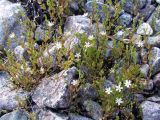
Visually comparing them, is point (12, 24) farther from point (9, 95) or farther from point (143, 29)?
point (143, 29)

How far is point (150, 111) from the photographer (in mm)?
3945

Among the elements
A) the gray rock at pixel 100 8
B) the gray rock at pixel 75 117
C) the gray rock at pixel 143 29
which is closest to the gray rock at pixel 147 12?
the gray rock at pixel 143 29

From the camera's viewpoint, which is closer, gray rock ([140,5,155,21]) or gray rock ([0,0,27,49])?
gray rock ([0,0,27,49])

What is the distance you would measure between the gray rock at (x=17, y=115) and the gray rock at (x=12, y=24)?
1008 mm

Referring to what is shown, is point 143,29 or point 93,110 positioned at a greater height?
point 143,29

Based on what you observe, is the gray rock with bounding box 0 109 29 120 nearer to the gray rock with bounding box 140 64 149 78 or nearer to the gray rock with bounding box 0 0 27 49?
the gray rock with bounding box 0 0 27 49

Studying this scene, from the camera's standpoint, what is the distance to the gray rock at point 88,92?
412cm

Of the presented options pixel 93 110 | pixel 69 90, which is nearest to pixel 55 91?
pixel 69 90

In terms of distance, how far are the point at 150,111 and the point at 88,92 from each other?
75 centimetres

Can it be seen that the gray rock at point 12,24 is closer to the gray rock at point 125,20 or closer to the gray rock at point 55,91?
the gray rock at point 55,91

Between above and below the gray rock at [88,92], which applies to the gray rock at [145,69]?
above

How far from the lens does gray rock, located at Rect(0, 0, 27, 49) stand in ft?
15.7

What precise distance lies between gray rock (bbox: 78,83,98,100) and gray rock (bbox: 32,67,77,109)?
18cm

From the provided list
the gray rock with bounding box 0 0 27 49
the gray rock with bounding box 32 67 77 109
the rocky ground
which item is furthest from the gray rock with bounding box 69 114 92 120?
the gray rock with bounding box 0 0 27 49
